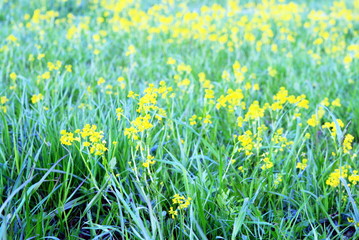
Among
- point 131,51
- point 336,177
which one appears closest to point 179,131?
point 336,177

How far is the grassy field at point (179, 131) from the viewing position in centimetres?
200

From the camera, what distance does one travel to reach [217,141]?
105 inches

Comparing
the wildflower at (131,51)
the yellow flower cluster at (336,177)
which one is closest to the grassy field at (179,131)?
the yellow flower cluster at (336,177)

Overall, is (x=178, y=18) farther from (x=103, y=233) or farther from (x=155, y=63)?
(x=103, y=233)

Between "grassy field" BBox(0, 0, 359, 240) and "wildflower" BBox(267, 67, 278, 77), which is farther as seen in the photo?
"wildflower" BBox(267, 67, 278, 77)

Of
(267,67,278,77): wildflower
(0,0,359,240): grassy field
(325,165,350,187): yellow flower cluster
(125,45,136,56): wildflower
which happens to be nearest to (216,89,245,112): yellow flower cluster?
(0,0,359,240): grassy field

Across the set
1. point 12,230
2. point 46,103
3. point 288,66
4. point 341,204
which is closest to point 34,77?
point 46,103

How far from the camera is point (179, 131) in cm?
272

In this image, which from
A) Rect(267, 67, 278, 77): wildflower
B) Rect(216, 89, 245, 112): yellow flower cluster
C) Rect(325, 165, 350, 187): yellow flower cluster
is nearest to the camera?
Rect(325, 165, 350, 187): yellow flower cluster

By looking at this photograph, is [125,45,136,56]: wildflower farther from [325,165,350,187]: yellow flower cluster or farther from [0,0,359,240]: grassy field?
[325,165,350,187]: yellow flower cluster

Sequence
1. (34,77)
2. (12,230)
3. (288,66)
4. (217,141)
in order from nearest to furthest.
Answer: (12,230), (217,141), (34,77), (288,66)

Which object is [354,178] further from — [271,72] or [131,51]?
[131,51]

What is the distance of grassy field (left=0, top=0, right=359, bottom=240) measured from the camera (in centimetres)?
200

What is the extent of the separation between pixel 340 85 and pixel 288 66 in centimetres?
50
